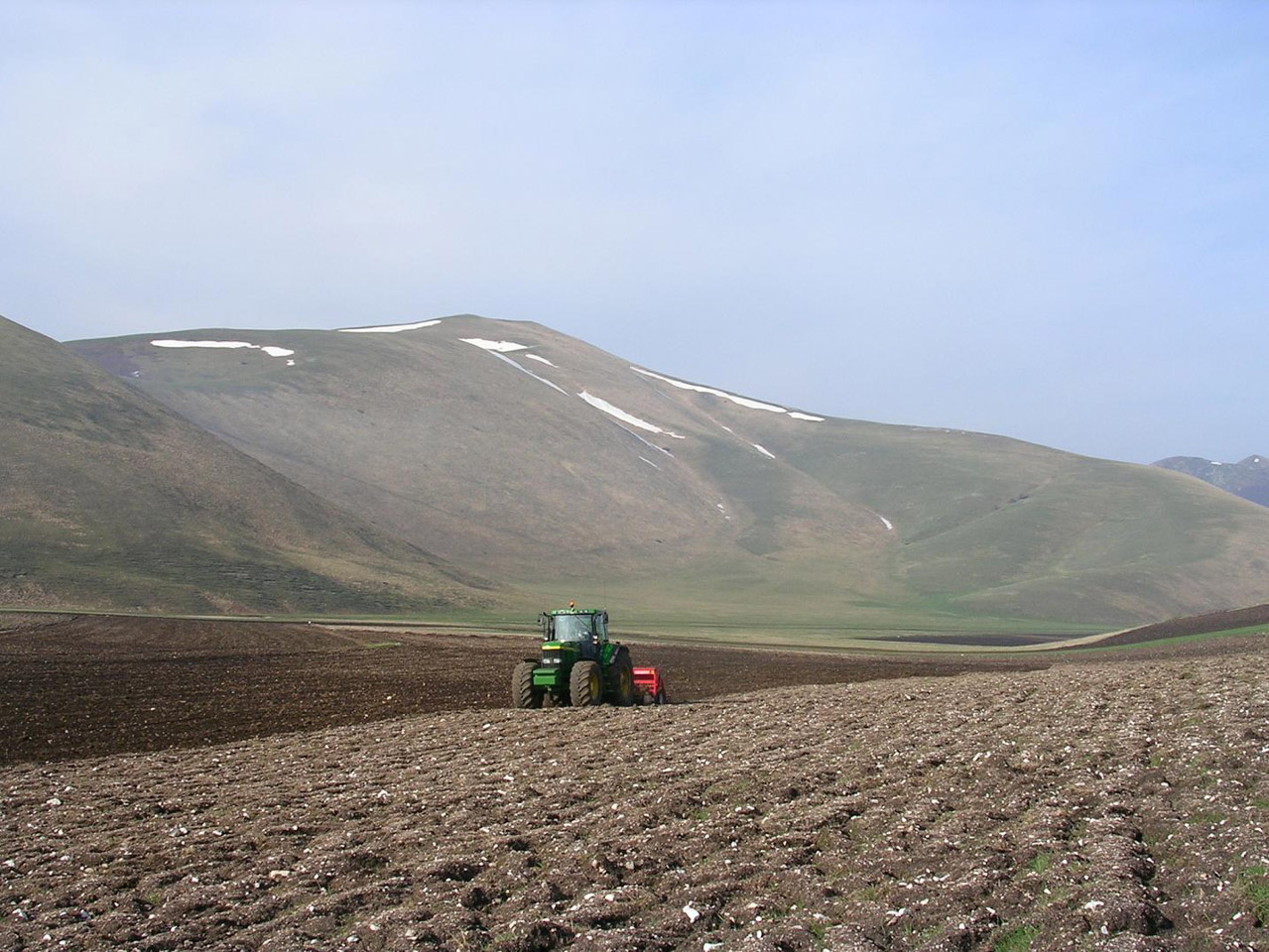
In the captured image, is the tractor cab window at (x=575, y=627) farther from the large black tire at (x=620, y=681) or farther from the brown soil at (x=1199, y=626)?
the brown soil at (x=1199, y=626)

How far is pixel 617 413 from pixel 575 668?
150 m

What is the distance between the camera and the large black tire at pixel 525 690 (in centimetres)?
2317

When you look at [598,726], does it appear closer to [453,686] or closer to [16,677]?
[453,686]

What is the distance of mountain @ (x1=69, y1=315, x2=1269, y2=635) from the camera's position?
113m

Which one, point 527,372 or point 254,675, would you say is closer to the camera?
point 254,675

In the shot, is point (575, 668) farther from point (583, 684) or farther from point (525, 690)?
point (525, 690)

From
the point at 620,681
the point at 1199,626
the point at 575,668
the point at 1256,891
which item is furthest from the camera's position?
the point at 1199,626

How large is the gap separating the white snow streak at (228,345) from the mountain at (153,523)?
4568 centimetres

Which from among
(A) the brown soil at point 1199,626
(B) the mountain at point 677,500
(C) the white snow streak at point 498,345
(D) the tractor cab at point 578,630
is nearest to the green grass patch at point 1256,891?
(D) the tractor cab at point 578,630

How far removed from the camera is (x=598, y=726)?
784 inches

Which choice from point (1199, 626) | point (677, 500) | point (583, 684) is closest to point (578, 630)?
point (583, 684)

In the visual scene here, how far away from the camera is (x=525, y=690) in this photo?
23.2 meters

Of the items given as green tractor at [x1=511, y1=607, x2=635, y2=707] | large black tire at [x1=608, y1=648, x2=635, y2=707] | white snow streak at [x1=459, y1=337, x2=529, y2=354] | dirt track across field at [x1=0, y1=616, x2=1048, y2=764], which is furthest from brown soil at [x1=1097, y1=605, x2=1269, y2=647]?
white snow streak at [x1=459, y1=337, x2=529, y2=354]

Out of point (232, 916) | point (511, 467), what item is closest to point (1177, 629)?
point (232, 916)
